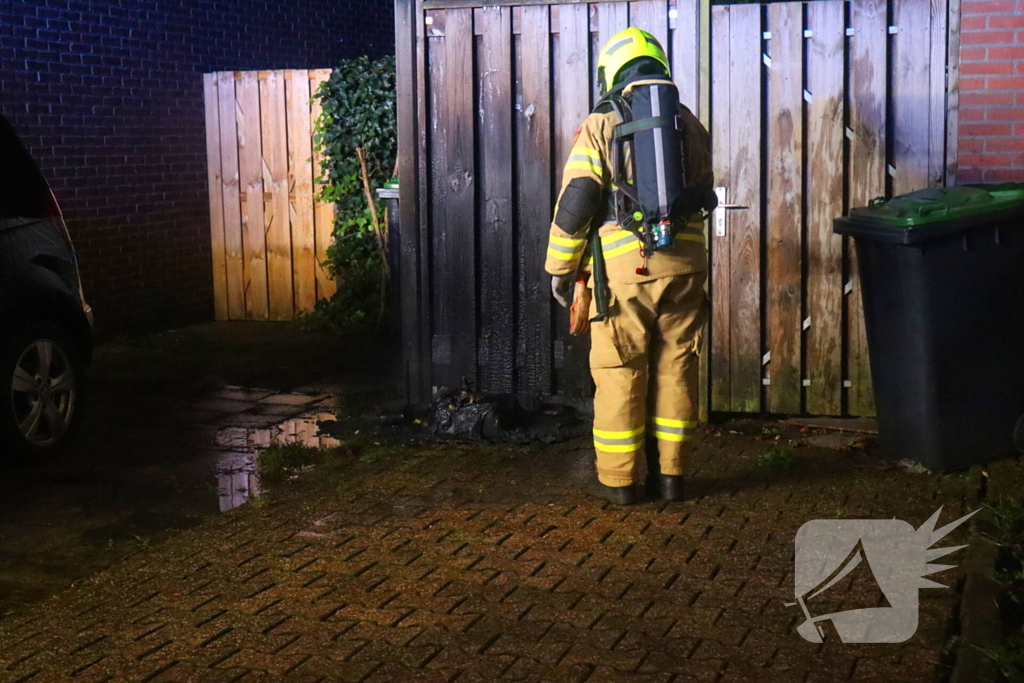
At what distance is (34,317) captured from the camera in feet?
21.3

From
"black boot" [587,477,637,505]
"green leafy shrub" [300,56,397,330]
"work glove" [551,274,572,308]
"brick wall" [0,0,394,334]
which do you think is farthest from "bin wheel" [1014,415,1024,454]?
"brick wall" [0,0,394,334]

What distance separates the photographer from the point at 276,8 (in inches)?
487

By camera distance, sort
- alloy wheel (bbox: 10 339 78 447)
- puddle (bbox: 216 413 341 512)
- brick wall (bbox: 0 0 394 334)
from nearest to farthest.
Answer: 1. puddle (bbox: 216 413 341 512)
2. alloy wheel (bbox: 10 339 78 447)
3. brick wall (bbox: 0 0 394 334)

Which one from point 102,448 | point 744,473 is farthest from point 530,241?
point 102,448

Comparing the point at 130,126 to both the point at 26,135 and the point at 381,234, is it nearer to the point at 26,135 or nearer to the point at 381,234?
the point at 26,135

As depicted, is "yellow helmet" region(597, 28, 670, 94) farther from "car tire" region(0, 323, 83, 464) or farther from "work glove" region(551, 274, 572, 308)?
"car tire" region(0, 323, 83, 464)

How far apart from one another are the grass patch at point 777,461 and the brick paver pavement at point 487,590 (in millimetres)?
69

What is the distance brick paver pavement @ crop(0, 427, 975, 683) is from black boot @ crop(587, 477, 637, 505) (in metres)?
0.08

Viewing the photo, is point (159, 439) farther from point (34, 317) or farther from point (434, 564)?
point (434, 564)

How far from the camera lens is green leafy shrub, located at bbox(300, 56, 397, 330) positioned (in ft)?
34.3

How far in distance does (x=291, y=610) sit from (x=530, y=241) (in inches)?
132

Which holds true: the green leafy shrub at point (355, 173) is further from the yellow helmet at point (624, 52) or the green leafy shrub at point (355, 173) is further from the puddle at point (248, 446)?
the yellow helmet at point (624, 52)

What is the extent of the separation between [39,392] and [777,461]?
149 inches

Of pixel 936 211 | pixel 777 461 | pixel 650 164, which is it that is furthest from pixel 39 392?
pixel 936 211
